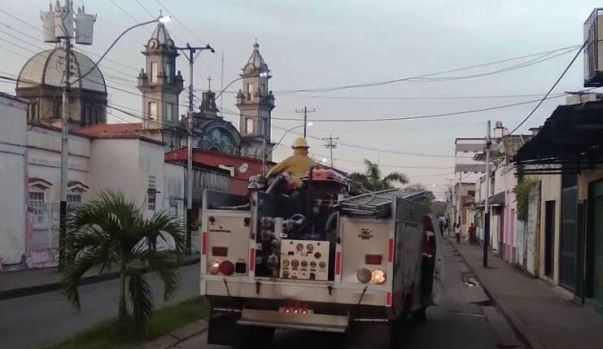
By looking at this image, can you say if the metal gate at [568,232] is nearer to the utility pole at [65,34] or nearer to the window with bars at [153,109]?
the utility pole at [65,34]

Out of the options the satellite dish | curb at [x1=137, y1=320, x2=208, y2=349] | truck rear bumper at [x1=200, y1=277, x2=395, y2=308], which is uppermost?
the satellite dish

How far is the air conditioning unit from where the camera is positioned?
14.1 m

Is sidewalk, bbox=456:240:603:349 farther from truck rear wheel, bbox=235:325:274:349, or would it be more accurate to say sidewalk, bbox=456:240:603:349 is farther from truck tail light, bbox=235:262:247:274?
truck tail light, bbox=235:262:247:274

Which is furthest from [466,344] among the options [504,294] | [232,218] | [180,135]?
[180,135]

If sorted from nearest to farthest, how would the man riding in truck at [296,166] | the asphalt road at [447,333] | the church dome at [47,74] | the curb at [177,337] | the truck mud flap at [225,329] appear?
the truck mud flap at [225,329] → the curb at [177,337] → the man riding in truck at [296,166] → the asphalt road at [447,333] → the church dome at [47,74]

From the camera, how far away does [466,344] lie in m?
12.4

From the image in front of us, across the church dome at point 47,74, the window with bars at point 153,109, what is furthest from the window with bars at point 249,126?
the church dome at point 47,74

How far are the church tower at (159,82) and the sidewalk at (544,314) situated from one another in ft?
198

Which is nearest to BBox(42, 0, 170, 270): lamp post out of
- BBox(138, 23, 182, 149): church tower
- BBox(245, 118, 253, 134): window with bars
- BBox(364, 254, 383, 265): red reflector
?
BBox(364, 254, 383, 265): red reflector

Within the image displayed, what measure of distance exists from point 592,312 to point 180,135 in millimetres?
61034

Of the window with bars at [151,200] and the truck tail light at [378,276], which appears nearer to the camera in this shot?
the truck tail light at [378,276]

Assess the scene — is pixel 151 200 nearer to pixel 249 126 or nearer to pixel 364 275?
pixel 364 275

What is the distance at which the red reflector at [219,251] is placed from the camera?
961 cm

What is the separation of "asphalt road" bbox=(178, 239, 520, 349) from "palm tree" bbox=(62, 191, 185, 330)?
0.91 m
